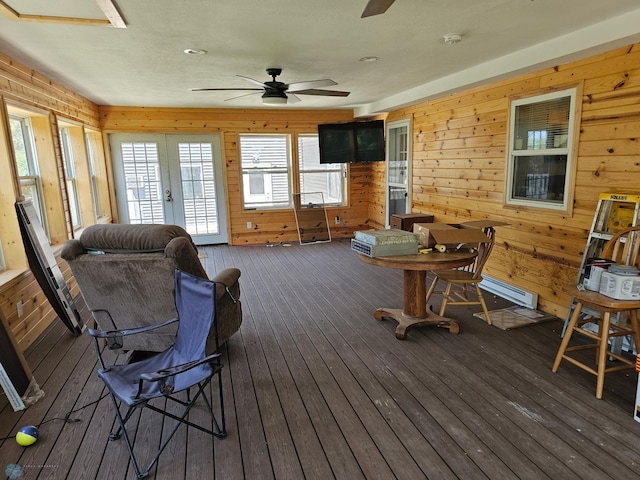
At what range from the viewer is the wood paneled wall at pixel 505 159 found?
3.05 meters

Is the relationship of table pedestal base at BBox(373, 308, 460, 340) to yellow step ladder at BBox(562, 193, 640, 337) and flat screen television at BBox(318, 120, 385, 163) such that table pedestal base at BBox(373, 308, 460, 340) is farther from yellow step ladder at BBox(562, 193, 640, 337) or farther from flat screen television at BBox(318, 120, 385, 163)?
flat screen television at BBox(318, 120, 385, 163)

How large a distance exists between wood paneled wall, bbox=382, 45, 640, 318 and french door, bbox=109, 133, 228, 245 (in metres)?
3.60

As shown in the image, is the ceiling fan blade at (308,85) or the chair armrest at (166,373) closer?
the chair armrest at (166,373)

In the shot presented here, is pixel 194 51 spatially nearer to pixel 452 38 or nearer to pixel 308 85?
pixel 308 85

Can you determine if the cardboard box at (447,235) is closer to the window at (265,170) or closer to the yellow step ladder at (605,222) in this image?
the yellow step ladder at (605,222)

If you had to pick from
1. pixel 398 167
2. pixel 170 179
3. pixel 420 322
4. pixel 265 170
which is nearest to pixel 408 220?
pixel 398 167

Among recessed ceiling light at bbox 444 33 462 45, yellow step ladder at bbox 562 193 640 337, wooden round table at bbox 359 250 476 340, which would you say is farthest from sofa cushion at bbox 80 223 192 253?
yellow step ladder at bbox 562 193 640 337

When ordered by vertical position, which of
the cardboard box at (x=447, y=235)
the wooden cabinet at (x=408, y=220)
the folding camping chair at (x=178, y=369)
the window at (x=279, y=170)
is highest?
the window at (x=279, y=170)

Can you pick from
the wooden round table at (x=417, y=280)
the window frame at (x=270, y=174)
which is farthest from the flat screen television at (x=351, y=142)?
the wooden round table at (x=417, y=280)

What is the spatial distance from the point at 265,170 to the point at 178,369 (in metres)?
5.82

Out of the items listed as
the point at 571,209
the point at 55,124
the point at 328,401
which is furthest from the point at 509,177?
the point at 55,124

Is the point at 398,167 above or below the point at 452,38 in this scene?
below

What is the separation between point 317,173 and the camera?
25.3 feet

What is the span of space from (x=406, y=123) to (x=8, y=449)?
591cm
